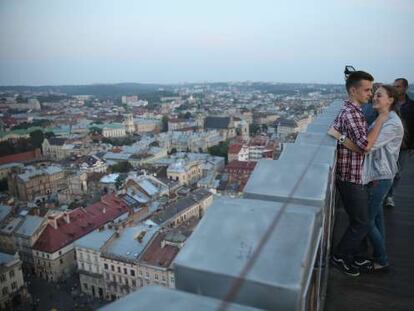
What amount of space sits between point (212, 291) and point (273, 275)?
14cm

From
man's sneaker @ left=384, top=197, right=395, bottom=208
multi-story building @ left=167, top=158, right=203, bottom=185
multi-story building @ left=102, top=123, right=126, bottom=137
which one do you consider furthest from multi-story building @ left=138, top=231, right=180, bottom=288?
multi-story building @ left=102, top=123, right=126, bottom=137

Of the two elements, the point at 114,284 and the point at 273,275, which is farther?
the point at 114,284

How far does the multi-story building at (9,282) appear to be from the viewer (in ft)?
37.6

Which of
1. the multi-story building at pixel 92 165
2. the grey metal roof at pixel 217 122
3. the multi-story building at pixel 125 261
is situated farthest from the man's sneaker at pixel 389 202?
the grey metal roof at pixel 217 122

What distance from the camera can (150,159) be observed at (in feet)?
90.9

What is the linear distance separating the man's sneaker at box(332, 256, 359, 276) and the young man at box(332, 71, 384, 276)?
0.36 ft

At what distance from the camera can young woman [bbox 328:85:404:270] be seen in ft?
5.79

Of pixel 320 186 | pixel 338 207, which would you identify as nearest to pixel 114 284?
pixel 338 207

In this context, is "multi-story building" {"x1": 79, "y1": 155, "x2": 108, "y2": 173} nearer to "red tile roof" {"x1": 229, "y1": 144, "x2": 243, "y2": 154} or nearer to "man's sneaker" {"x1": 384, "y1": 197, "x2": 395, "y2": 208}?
"red tile roof" {"x1": 229, "y1": 144, "x2": 243, "y2": 154}

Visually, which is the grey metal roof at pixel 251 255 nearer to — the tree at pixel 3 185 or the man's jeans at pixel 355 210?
the man's jeans at pixel 355 210

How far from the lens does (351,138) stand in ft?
5.81

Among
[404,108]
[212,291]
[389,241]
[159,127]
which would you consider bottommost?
[159,127]

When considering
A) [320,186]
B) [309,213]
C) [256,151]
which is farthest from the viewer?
[256,151]

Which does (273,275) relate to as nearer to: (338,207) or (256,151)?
(338,207)
